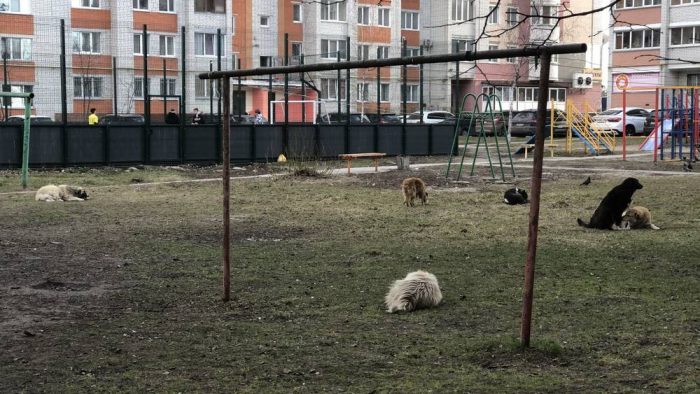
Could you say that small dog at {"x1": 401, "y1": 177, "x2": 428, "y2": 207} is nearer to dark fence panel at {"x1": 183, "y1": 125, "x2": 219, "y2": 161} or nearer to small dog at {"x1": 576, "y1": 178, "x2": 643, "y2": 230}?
small dog at {"x1": 576, "y1": 178, "x2": 643, "y2": 230}

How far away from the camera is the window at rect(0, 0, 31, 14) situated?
4544 centimetres

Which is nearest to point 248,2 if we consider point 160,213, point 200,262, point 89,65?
point 89,65

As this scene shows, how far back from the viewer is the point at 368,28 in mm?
60625

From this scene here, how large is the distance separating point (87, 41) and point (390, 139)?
24890mm

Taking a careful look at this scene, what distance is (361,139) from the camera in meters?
28.2

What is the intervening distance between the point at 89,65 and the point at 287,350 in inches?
1500

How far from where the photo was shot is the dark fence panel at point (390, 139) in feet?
94.0

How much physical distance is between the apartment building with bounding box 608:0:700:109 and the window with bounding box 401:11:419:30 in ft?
45.0

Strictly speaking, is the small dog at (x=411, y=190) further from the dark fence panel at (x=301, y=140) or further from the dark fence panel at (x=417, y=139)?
the dark fence panel at (x=417, y=139)

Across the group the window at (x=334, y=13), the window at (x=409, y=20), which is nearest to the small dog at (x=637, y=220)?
the window at (x=334, y=13)

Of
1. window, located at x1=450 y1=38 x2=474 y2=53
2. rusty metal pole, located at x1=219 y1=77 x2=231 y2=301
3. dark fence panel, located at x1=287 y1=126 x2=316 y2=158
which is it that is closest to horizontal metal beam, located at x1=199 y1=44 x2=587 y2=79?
rusty metal pole, located at x1=219 y1=77 x2=231 y2=301

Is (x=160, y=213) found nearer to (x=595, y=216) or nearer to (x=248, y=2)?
(x=595, y=216)

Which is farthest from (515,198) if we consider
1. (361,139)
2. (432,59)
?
(361,139)

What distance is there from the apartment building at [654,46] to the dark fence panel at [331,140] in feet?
115
